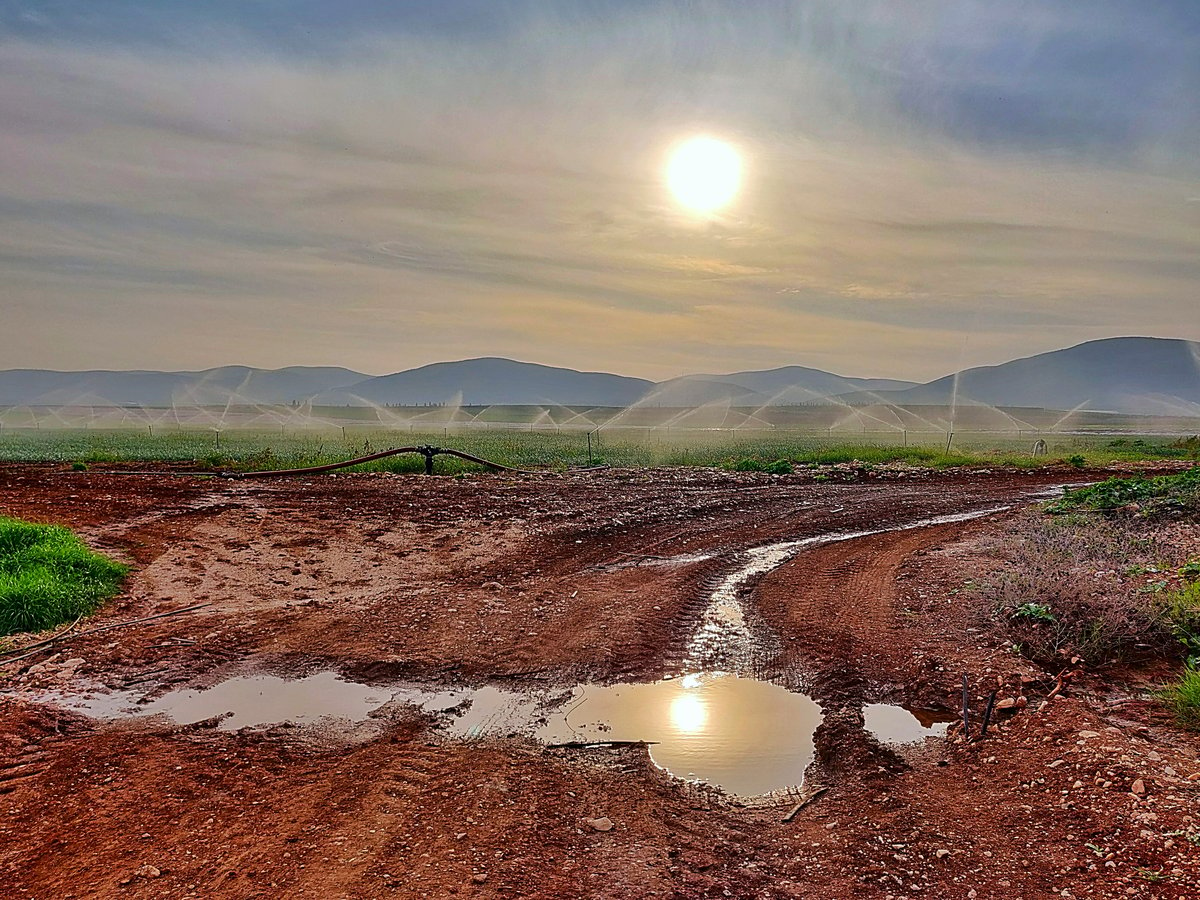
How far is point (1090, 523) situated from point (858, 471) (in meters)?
12.0

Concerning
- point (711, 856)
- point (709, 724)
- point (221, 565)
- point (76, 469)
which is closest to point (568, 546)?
point (221, 565)

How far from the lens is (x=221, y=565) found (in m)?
11.1

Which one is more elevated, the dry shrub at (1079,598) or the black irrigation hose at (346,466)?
the black irrigation hose at (346,466)

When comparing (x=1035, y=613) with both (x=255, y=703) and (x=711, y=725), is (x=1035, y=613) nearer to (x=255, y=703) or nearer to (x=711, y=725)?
(x=711, y=725)

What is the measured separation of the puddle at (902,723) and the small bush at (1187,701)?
1.59m

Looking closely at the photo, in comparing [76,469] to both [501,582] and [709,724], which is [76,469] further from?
[709,724]

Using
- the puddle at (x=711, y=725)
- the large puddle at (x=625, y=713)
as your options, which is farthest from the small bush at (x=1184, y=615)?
the puddle at (x=711, y=725)

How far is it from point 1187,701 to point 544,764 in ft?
15.9

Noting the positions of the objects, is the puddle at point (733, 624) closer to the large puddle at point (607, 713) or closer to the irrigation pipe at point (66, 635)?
the large puddle at point (607, 713)

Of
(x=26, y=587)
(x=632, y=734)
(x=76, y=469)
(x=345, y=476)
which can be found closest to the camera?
(x=632, y=734)

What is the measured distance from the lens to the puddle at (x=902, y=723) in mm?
6066

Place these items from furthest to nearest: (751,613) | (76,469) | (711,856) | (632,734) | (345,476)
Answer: (76,469), (345,476), (751,613), (632,734), (711,856)

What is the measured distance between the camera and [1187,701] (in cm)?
583

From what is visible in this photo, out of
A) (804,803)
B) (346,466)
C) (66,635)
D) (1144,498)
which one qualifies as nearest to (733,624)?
(804,803)
